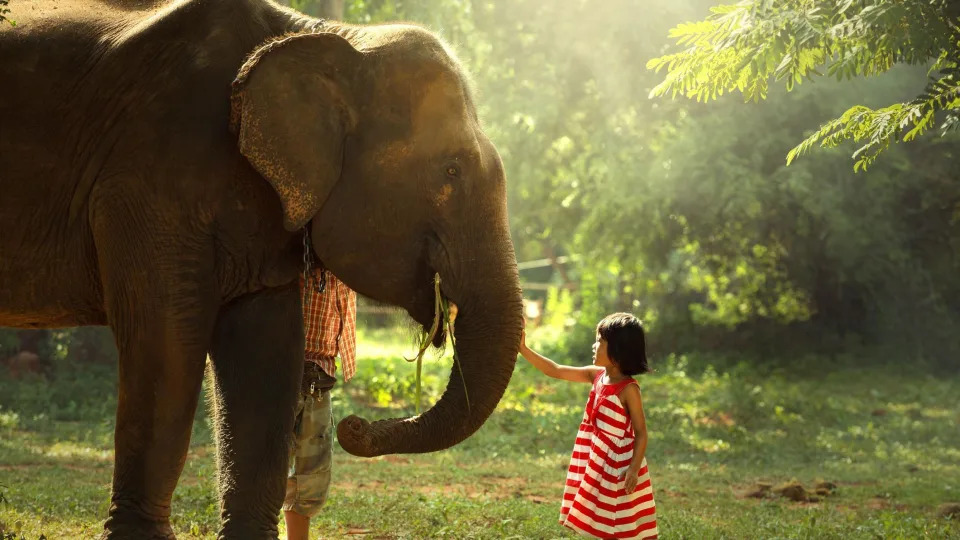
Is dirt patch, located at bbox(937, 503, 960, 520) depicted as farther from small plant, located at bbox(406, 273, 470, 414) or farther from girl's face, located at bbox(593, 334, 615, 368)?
small plant, located at bbox(406, 273, 470, 414)

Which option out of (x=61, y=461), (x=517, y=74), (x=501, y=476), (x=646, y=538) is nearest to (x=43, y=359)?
(x=61, y=461)

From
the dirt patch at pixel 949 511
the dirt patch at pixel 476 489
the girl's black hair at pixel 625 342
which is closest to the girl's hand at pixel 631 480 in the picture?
the girl's black hair at pixel 625 342

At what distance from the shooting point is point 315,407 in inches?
209

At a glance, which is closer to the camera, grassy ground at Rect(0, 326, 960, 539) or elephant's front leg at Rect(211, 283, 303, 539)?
elephant's front leg at Rect(211, 283, 303, 539)

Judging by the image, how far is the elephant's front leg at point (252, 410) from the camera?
179 inches

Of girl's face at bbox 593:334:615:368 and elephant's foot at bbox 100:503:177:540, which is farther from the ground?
girl's face at bbox 593:334:615:368

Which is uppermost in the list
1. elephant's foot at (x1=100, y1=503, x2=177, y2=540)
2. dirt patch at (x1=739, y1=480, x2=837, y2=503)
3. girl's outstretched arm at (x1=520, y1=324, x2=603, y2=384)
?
girl's outstretched arm at (x1=520, y1=324, x2=603, y2=384)

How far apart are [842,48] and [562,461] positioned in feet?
17.8

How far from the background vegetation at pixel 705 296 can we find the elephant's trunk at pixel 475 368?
2226mm

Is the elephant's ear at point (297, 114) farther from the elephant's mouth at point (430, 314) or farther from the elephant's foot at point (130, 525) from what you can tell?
the elephant's foot at point (130, 525)

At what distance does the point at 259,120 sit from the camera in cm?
427

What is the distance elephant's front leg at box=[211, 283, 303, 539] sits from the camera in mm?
4539

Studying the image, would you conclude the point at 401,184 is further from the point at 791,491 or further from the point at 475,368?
the point at 791,491

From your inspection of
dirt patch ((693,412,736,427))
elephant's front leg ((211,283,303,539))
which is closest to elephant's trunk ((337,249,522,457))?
elephant's front leg ((211,283,303,539))
